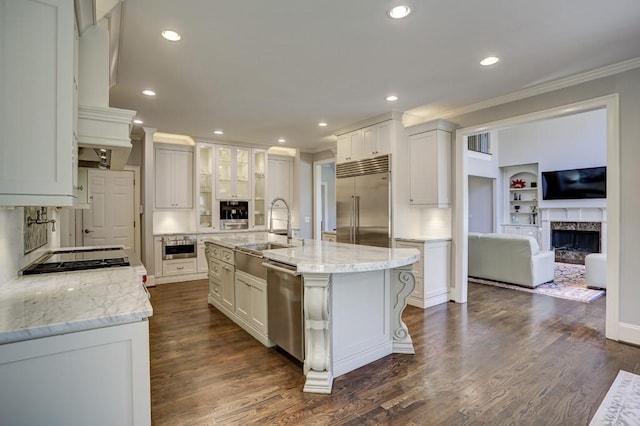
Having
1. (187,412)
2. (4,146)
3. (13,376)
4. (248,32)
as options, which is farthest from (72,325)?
(248,32)

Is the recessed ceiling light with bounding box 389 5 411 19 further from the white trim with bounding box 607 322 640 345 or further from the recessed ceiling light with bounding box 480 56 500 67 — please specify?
the white trim with bounding box 607 322 640 345

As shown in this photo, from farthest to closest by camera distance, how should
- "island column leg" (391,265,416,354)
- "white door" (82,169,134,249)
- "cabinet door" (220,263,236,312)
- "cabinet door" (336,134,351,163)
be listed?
1. "white door" (82,169,134,249)
2. "cabinet door" (336,134,351,163)
3. "cabinet door" (220,263,236,312)
4. "island column leg" (391,265,416,354)

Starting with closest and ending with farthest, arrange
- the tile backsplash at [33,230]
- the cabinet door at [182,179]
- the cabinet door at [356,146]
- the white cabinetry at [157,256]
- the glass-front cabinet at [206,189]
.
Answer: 1. the tile backsplash at [33,230]
2. the cabinet door at [356,146]
3. the white cabinetry at [157,256]
4. the cabinet door at [182,179]
5. the glass-front cabinet at [206,189]

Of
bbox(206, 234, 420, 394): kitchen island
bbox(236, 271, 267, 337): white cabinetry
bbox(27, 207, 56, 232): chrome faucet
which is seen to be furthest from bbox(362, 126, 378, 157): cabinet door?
bbox(27, 207, 56, 232): chrome faucet

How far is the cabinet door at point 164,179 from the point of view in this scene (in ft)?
19.6

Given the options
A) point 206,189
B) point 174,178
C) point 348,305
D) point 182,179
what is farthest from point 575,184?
point 174,178

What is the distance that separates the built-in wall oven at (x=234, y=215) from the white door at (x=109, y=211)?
1592 mm

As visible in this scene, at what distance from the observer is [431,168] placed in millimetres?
4469

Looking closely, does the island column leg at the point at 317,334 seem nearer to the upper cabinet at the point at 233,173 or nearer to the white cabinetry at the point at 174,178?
the upper cabinet at the point at 233,173

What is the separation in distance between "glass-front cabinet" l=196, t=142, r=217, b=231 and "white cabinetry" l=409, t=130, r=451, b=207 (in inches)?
147

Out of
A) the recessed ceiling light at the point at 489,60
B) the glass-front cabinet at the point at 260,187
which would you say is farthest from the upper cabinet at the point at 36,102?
the glass-front cabinet at the point at 260,187

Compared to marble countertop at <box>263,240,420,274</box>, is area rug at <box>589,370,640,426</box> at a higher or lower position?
lower

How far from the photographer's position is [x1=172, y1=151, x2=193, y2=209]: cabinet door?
20.1 feet

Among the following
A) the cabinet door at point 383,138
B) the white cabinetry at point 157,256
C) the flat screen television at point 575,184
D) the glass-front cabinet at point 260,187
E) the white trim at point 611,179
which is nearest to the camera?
the white trim at point 611,179
